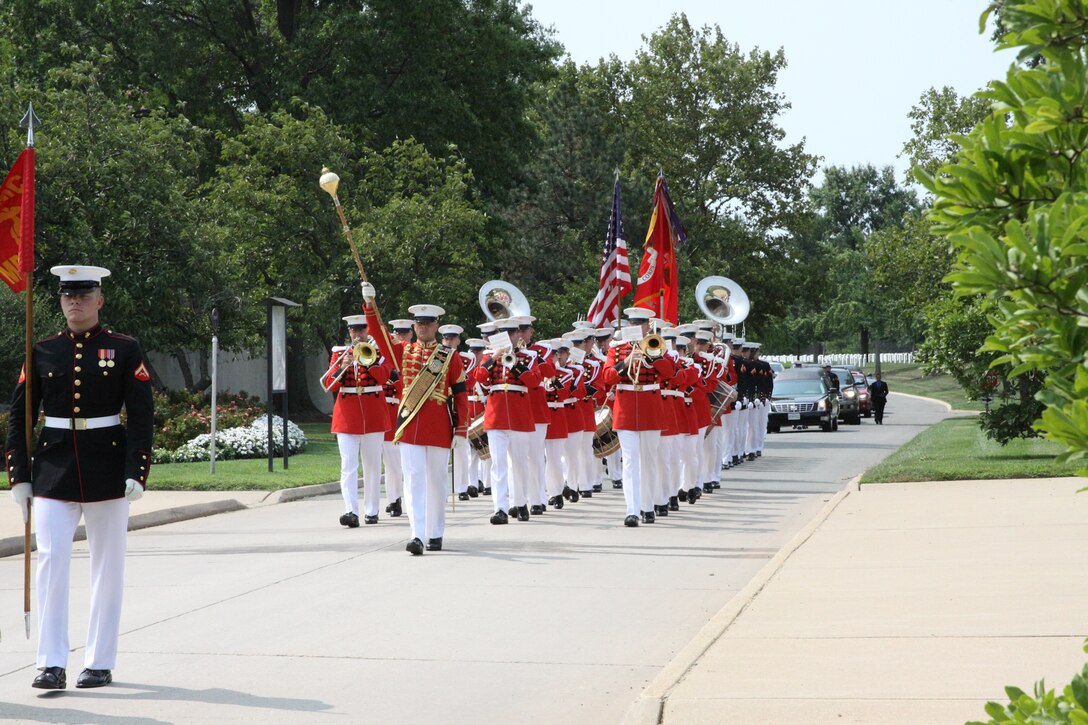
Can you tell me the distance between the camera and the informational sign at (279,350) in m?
23.3

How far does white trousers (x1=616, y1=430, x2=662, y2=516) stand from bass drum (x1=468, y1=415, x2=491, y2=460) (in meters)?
2.88

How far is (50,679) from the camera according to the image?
292 inches

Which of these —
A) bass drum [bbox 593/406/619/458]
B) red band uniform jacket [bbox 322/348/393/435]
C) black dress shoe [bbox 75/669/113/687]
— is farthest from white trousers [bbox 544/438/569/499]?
black dress shoe [bbox 75/669/113/687]

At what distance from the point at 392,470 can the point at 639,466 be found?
314 centimetres

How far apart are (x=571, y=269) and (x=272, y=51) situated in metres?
10.9

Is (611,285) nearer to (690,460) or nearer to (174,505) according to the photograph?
(690,460)

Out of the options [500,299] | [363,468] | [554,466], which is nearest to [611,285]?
[500,299]

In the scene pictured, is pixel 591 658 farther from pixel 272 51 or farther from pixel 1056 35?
pixel 272 51

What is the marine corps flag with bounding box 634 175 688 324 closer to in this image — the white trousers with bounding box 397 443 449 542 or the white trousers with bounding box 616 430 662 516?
the white trousers with bounding box 616 430 662 516

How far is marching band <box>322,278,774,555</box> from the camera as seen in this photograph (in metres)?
13.2

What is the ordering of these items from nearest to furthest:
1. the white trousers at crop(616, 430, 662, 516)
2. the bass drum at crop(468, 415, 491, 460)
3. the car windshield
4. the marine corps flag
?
the white trousers at crop(616, 430, 662, 516) < the bass drum at crop(468, 415, 491, 460) < the marine corps flag < the car windshield

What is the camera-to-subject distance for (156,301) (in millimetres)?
29703

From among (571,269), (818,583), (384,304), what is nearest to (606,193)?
(571,269)

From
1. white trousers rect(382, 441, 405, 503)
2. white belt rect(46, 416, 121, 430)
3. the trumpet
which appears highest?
the trumpet
